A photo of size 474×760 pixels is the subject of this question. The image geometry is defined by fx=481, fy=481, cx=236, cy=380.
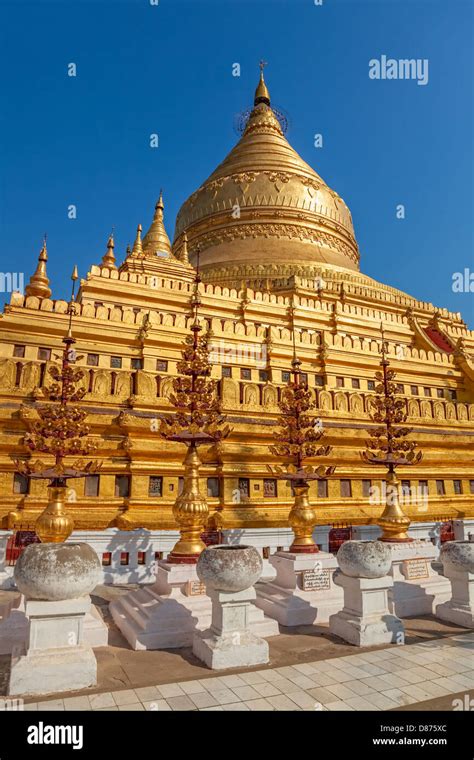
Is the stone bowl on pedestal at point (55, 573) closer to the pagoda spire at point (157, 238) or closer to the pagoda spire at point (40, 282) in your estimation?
the pagoda spire at point (40, 282)

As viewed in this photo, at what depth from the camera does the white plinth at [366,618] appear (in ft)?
24.8

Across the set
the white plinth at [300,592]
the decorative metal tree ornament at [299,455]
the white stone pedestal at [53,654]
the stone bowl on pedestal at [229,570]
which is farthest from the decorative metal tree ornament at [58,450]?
the decorative metal tree ornament at [299,455]

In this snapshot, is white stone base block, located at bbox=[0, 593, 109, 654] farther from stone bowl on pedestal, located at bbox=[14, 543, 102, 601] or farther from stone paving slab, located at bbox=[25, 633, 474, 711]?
stone paving slab, located at bbox=[25, 633, 474, 711]

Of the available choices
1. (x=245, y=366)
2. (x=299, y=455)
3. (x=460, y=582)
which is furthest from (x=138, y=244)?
(x=460, y=582)

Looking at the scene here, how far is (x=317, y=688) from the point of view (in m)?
5.75

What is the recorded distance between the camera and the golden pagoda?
13.5 m

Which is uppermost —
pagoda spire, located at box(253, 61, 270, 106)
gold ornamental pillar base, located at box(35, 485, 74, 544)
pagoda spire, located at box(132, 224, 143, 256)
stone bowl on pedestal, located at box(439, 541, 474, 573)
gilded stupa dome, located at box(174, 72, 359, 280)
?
pagoda spire, located at box(253, 61, 270, 106)

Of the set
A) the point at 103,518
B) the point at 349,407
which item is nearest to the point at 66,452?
the point at 103,518

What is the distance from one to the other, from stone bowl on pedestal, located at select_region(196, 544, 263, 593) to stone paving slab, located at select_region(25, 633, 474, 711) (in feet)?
3.59

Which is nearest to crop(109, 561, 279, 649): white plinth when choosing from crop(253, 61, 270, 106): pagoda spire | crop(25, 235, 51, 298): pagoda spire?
crop(25, 235, 51, 298): pagoda spire

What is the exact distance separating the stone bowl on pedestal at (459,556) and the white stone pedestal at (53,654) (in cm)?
658

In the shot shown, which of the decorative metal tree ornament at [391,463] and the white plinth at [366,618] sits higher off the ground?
the decorative metal tree ornament at [391,463]
